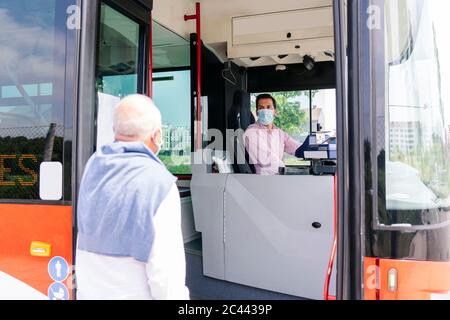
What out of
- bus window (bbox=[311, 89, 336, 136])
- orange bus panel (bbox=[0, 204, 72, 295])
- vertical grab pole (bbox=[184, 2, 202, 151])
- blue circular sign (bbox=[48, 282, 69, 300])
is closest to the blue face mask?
vertical grab pole (bbox=[184, 2, 202, 151])

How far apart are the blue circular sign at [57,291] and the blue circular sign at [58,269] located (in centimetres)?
3

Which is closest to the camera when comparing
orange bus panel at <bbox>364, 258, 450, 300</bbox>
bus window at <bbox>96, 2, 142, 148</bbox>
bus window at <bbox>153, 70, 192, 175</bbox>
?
orange bus panel at <bbox>364, 258, 450, 300</bbox>

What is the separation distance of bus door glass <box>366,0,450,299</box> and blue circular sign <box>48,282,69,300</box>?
121 centimetres

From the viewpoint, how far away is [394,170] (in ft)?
4.80

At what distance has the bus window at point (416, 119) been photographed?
1457mm

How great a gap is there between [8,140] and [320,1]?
3.69m

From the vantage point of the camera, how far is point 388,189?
1.45 meters

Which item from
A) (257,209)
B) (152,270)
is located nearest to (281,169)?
(257,209)

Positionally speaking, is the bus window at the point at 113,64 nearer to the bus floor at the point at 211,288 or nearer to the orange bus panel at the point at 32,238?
the orange bus panel at the point at 32,238

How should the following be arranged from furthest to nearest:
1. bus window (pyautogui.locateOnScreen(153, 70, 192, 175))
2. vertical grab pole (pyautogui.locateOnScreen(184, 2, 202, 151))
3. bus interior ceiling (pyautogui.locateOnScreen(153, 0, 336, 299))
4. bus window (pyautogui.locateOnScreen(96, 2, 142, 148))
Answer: bus window (pyautogui.locateOnScreen(153, 70, 192, 175)) → vertical grab pole (pyautogui.locateOnScreen(184, 2, 202, 151)) → bus interior ceiling (pyautogui.locateOnScreen(153, 0, 336, 299)) → bus window (pyautogui.locateOnScreen(96, 2, 142, 148))

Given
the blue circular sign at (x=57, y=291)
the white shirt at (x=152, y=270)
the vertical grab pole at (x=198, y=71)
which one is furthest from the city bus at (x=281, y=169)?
the vertical grab pole at (x=198, y=71)

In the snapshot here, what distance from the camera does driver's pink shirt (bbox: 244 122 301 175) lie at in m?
3.59

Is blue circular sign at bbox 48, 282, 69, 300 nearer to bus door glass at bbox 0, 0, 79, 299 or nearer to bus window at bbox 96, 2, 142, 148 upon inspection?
bus door glass at bbox 0, 0, 79, 299
